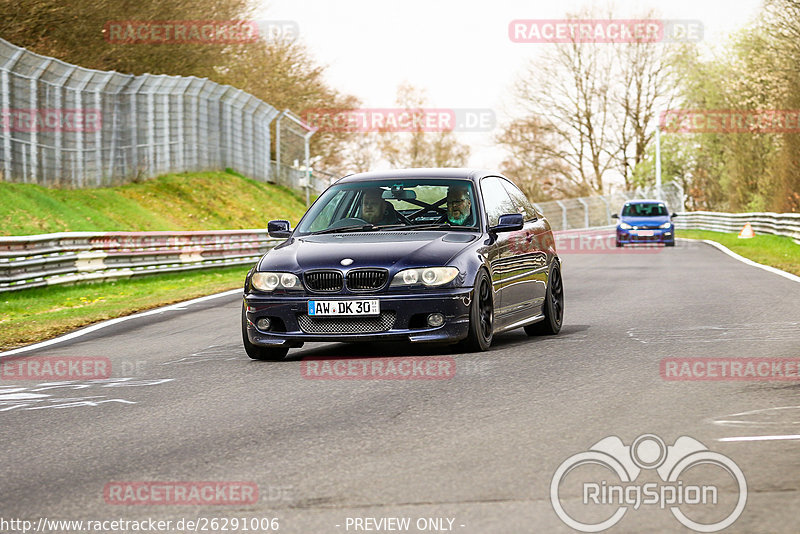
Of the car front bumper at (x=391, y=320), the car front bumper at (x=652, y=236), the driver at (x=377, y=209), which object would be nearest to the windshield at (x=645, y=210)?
the car front bumper at (x=652, y=236)

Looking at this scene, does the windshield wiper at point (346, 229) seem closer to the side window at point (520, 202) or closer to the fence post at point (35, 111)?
the side window at point (520, 202)

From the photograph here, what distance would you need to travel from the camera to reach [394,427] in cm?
710

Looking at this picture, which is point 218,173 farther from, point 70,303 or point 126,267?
point 70,303

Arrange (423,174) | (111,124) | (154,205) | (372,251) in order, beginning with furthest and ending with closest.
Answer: (154,205) < (111,124) < (423,174) < (372,251)

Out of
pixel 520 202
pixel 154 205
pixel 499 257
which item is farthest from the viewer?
pixel 154 205

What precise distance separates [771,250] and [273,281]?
2486 centimetres

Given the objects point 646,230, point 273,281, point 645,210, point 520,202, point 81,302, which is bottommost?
point 646,230

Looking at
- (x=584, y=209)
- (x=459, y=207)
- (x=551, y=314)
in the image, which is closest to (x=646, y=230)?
(x=584, y=209)

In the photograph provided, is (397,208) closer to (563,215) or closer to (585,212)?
(563,215)

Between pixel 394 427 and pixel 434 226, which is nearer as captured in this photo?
pixel 394 427

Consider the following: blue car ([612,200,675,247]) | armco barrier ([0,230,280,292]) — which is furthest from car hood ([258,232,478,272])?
blue car ([612,200,675,247])

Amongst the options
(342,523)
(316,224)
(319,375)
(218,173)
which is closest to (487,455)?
(342,523)

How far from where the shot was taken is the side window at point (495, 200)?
452 inches

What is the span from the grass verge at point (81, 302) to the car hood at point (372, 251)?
12.7 ft
